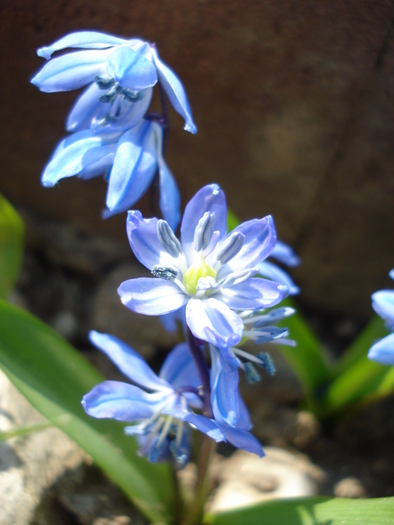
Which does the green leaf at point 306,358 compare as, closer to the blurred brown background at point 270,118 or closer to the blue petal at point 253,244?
the blurred brown background at point 270,118

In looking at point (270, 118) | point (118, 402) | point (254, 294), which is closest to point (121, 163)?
point (254, 294)

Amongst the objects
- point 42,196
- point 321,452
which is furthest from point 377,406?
point 42,196

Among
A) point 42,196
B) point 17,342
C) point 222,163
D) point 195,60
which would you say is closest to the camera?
point 17,342

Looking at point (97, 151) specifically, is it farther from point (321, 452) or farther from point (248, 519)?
point (321, 452)

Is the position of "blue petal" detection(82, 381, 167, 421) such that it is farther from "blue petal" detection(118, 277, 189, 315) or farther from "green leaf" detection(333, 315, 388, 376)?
"green leaf" detection(333, 315, 388, 376)

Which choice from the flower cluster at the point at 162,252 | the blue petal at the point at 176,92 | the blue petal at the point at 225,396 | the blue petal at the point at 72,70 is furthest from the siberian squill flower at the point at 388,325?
the blue petal at the point at 72,70

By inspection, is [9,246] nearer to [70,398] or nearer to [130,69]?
[70,398]
